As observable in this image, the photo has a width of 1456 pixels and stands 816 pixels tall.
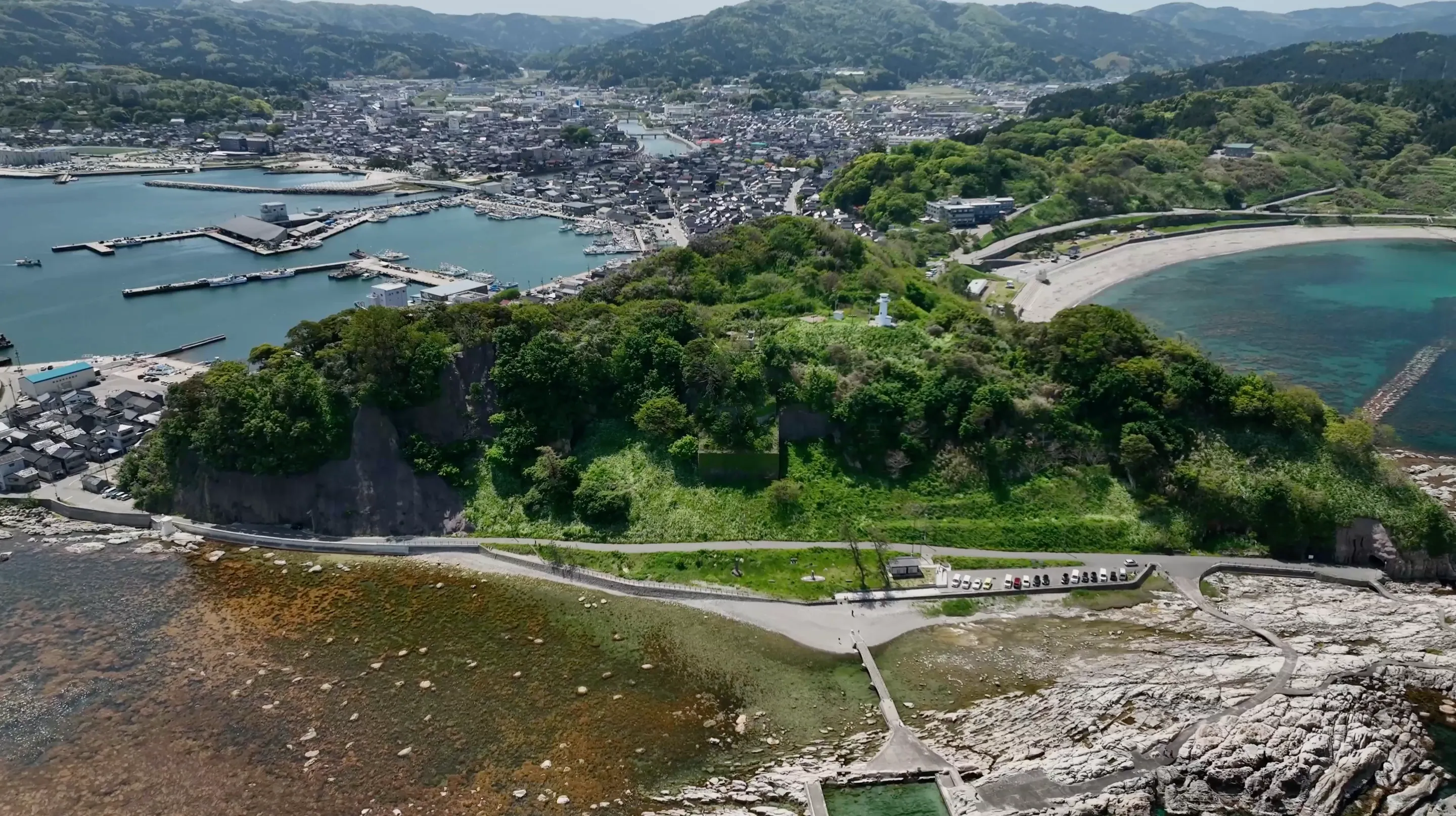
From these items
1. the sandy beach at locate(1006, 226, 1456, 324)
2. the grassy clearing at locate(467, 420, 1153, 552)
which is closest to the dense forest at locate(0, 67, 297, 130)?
the sandy beach at locate(1006, 226, 1456, 324)

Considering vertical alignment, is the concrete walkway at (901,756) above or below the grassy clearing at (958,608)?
below

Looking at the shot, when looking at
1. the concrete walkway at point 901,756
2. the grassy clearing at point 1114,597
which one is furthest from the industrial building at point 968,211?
the concrete walkway at point 901,756

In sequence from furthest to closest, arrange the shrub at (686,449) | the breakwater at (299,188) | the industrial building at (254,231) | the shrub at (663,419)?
1. the breakwater at (299,188)
2. the industrial building at (254,231)
3. the shrub at (663,419)
4. the shrub at (686,449)

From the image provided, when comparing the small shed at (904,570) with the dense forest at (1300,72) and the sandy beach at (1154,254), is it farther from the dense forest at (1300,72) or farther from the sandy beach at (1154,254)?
the dense forest at (1300,72)

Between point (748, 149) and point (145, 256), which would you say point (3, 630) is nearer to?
point (145, 256)

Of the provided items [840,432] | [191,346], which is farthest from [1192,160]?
[191,346]

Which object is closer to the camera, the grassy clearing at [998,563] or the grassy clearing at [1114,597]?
the grassy clearing at [1114,597]
